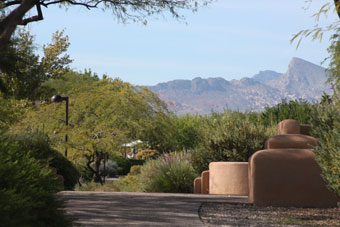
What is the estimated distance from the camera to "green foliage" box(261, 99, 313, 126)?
30.7 m

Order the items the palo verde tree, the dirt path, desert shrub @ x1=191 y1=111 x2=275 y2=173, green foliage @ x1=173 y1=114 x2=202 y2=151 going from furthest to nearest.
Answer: green foliage @ x1=173 y1=114 x2=202 y2=151 → the palo verde tree → desert shrub @ x1=191 y1=111 x2=275 y2=173 → the dirt path

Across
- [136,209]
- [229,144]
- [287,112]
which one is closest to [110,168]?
[287,112]

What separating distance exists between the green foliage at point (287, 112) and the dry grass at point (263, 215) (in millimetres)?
20159

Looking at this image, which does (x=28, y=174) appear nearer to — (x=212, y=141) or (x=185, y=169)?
(x=185, y=169)

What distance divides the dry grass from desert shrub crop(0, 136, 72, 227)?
2923mm

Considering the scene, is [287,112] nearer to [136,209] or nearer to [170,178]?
[170,178]

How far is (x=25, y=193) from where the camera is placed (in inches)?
211

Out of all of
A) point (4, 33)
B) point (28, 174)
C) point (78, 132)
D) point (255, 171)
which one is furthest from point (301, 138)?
point (78, 132)

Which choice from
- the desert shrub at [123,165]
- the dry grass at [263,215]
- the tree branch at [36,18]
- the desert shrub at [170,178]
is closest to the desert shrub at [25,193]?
the dry grass at [263,215]

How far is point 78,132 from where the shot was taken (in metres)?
25.6

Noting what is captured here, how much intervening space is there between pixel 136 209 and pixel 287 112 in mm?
23806

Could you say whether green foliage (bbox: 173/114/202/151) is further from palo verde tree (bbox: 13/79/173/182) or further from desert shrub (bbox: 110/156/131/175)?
desert shrub (bbox: 110/156/131/175)

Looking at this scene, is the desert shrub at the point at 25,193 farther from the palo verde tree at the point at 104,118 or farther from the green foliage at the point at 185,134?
the green foliage at the point at 185,134

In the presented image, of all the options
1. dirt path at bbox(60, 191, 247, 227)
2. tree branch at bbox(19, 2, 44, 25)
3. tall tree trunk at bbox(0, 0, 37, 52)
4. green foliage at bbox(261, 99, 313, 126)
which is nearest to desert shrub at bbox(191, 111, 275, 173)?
dirt path at bbox(60, 191, 247, 227)
